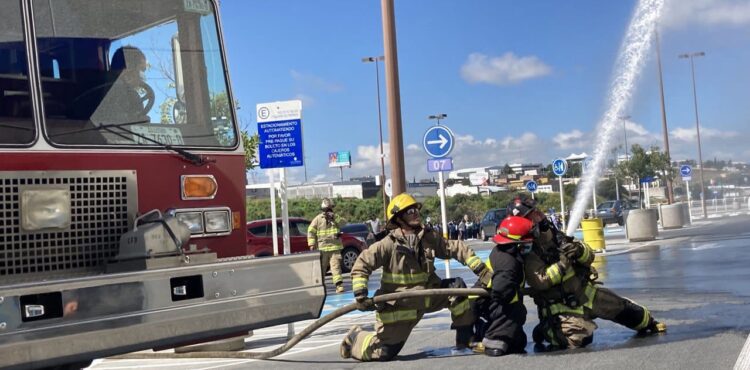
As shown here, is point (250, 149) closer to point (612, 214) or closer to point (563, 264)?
point (563, 264)

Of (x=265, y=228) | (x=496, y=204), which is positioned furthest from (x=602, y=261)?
(x=496, y=204)

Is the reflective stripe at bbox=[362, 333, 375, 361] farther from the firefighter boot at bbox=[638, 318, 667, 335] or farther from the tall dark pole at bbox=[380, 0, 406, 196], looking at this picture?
the tall dark pole at bbox=[380, 0, 406, 196]

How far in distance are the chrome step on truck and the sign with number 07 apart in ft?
24.4

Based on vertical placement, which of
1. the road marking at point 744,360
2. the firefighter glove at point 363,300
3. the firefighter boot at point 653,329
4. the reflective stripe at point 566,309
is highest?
the firefighter glove at point 363,300

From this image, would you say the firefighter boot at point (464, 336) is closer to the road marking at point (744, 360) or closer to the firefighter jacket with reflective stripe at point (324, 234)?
the road marking at point (744, 360)

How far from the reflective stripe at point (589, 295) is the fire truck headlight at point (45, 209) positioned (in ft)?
15.1

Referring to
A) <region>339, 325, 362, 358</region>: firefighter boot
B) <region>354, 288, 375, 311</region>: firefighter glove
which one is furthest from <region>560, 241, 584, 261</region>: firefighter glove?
<region>339, 325, 362, 358</region>: firefighter boot

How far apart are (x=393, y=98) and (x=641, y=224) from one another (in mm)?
15539

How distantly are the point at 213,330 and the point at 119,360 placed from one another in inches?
195

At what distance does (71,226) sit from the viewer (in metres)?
4.15

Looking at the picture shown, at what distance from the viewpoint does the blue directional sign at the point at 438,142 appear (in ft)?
39.2

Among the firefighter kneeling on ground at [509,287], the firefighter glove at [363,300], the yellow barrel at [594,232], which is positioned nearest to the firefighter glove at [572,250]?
the firefighter kneeling on ground at [509,287]

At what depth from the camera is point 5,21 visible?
411 cm

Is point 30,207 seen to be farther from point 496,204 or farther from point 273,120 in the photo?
point 496,204
